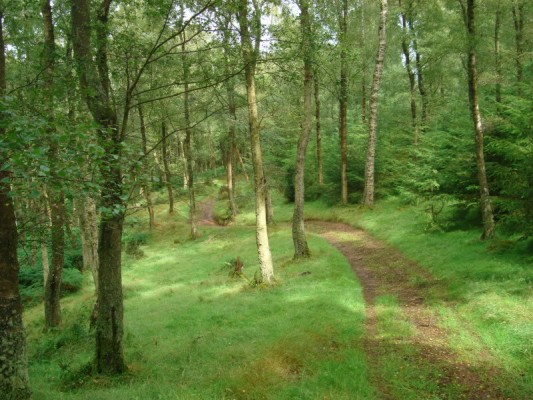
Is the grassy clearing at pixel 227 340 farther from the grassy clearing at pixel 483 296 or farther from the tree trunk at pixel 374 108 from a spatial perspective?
the tree trunk at pixel 374 108

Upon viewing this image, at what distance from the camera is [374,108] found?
22.5 metres

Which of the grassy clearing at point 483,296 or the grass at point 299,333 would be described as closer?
the grass at point 299,333

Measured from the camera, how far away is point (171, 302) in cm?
1387

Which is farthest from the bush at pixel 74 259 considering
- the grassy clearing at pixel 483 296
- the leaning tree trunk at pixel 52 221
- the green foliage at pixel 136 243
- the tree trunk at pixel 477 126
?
the tree trunk at pixel 477 126

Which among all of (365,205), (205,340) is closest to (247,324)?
(205,340)

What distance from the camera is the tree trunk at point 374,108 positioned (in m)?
21.3

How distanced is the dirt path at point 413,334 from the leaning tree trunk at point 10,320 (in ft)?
17.7

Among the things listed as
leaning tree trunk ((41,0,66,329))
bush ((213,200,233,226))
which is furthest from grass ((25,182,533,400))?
bush ((213,200,233,226))

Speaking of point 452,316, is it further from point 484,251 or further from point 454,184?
point 454,184

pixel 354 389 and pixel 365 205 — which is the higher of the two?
pixel 365 205

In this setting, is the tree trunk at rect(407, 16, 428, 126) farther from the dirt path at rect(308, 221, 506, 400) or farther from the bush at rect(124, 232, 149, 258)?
the bush at rect(124, 232, 149, 258)

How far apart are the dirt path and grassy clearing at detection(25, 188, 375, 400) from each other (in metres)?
0.34

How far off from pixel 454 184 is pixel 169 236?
20.7 meters

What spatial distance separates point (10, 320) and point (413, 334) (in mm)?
7330
